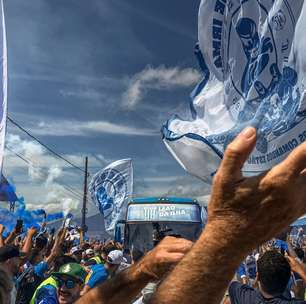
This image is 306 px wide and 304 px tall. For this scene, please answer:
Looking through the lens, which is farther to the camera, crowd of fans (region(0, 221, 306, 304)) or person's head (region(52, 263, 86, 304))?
person's head (region(52, 263, 86, 304))

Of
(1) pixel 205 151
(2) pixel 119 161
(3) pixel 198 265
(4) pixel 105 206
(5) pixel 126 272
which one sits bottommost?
(3) pixel 198 265

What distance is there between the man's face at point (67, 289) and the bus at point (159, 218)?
6688 millimetres

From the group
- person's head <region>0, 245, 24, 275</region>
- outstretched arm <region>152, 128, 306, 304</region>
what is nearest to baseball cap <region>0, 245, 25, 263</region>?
person's head <region>0, 245, 24, 275</region>

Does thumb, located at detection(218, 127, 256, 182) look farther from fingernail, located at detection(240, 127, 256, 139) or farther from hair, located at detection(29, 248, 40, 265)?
hair, located at detection(29, 248, 40, 265)

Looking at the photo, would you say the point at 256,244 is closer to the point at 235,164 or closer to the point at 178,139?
the point at 235,164

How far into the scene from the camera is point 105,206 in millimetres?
18641

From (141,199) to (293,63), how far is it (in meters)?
6.04

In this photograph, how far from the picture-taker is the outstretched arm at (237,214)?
1.03 m

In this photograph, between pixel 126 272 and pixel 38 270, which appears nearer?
pixel 126 272

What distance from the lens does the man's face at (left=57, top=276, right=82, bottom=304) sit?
3.78 m

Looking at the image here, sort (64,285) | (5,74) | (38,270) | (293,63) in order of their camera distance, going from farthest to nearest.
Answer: (293,63) → (38,270) → (64,285) → (5,74)

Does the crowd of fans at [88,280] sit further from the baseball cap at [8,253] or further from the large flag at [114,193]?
the large flag at [114,193]

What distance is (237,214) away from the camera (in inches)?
42.3

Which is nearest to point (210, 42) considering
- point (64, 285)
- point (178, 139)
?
point (178, 139)
